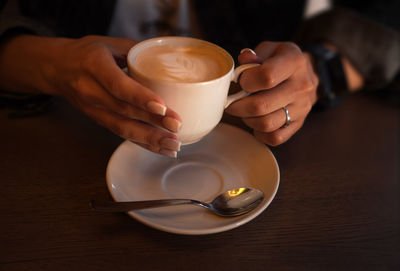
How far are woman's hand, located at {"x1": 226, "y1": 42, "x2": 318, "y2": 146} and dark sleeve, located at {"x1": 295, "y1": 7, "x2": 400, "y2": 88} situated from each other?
35 centimetres

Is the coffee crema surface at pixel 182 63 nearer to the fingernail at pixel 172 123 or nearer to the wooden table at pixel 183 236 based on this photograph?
the fingernail at pixel 172 123

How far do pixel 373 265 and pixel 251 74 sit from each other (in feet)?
1.27

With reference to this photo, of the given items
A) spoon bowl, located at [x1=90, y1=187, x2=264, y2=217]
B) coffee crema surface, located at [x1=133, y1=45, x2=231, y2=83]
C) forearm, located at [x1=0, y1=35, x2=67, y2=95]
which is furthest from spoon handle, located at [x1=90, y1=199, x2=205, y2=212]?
forearm, located at [x1=0, y1=35, x2=67, y2=95]

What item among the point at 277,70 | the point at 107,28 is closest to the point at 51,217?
the point at 277,70

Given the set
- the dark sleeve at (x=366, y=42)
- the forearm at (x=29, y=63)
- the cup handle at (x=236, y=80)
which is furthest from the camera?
the dark sleeve at (x=366, y=42)

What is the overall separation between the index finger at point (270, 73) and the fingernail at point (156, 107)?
19cm

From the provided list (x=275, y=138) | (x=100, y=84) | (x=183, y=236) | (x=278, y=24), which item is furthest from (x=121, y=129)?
(x=278, y=24)

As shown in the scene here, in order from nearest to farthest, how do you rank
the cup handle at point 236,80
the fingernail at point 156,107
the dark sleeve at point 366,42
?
1. the fingernail at point 156,107
2. the cup handle at point 236,80
3. the dark sleeve at point 366,42

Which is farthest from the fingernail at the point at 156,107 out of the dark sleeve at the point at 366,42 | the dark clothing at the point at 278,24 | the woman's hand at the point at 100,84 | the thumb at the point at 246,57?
the dark sleeve at the point at 366,42

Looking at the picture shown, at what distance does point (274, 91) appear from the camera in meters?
0.66

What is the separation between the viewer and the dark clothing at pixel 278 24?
39.7 inches

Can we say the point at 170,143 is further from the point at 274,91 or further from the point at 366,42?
the point at 366,42

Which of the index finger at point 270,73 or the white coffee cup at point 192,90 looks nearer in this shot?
the white coffee cup at point 192,90

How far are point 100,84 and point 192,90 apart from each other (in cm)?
19
